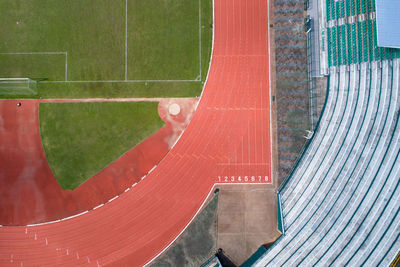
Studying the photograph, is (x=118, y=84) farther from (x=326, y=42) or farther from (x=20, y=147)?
(x=326, y=42)

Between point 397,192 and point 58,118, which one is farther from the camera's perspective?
Result: point 58,118

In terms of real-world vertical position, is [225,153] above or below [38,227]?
above

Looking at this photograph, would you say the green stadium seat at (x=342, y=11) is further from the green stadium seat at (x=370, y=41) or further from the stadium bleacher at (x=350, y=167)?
the green stadium seat at (x=370, y=41)

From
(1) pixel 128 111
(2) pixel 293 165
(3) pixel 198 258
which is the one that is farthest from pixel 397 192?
(1) pixel 128 111

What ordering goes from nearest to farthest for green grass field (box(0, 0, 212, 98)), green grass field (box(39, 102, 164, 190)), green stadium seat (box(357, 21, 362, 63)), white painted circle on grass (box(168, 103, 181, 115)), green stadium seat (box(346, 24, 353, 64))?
green stadium seat (box(357, 21, 362, 63))
green stadium seat (box(346, 24, 353, 64))
green grass field (box(39, 102, 164, 190))
white painted circle on grass (box(168, 103, 181, 115))
green grass field (box(0, 0, 212, 98))

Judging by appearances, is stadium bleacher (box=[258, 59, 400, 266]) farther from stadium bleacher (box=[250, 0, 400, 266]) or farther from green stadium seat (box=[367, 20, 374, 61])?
green stadium seat (box=[367, 20, 374, 61])

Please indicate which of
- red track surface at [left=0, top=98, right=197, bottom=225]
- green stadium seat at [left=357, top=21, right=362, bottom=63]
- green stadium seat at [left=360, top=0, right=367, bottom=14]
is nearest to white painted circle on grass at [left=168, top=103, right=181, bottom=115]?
red track surface at [left=0, top=98, right=197, bottom=225]
